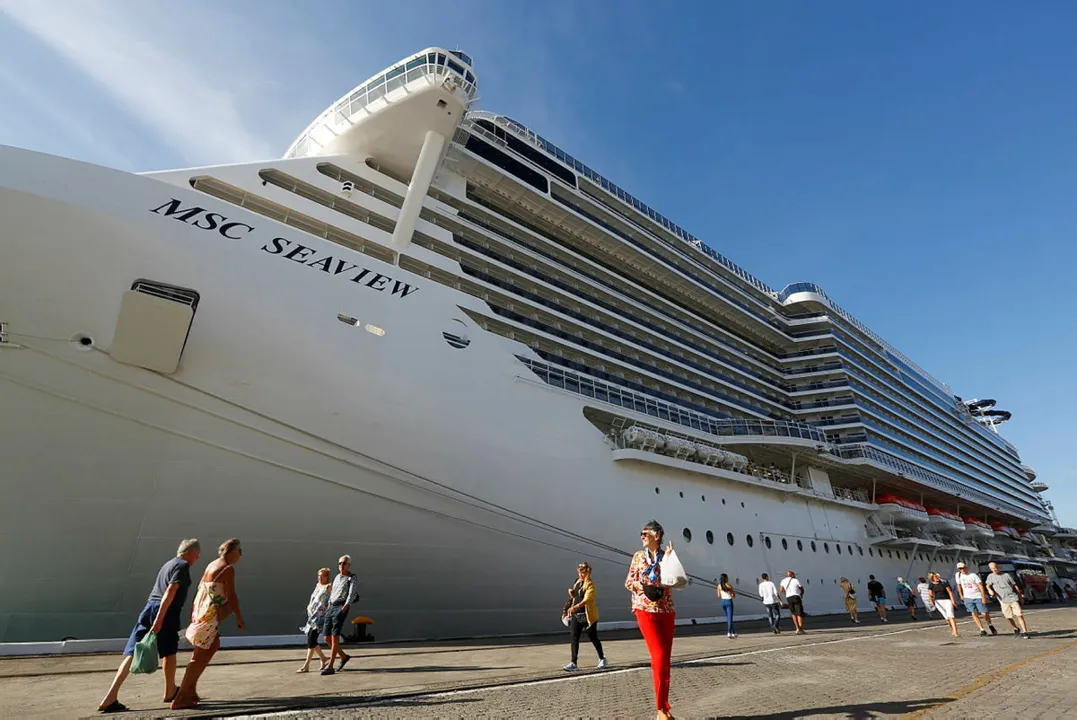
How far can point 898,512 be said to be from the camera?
24141 millimetres

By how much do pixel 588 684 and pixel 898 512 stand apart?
25.1m

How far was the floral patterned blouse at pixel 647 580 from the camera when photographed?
3.54m

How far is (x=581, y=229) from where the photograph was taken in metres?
18.0

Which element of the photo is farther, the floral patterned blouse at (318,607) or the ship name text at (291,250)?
the ship name text at (291,250)

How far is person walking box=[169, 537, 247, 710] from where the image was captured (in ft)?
12.7

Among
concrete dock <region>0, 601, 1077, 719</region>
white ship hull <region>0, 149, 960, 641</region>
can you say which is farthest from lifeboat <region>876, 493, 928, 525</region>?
white ship hull <region>0, 149, 960, 641</region>

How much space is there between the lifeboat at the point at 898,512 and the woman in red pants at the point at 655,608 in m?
25.6

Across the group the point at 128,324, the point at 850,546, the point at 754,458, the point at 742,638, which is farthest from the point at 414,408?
the point at 850,546

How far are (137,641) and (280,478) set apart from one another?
4152mm

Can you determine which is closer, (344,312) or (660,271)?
(344,312)

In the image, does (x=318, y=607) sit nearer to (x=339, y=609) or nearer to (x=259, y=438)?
(x=339, y=609)

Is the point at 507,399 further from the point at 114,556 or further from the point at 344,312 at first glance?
the point at 114,556

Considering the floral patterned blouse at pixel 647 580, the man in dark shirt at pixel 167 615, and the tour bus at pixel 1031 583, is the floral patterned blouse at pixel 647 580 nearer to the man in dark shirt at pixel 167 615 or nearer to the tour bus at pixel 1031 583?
the man in dark shirt at pixel 167 615

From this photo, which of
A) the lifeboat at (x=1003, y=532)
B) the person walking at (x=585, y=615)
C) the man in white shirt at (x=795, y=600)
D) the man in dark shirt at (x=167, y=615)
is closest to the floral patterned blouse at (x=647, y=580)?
the person walking at (x=585, y=615)
